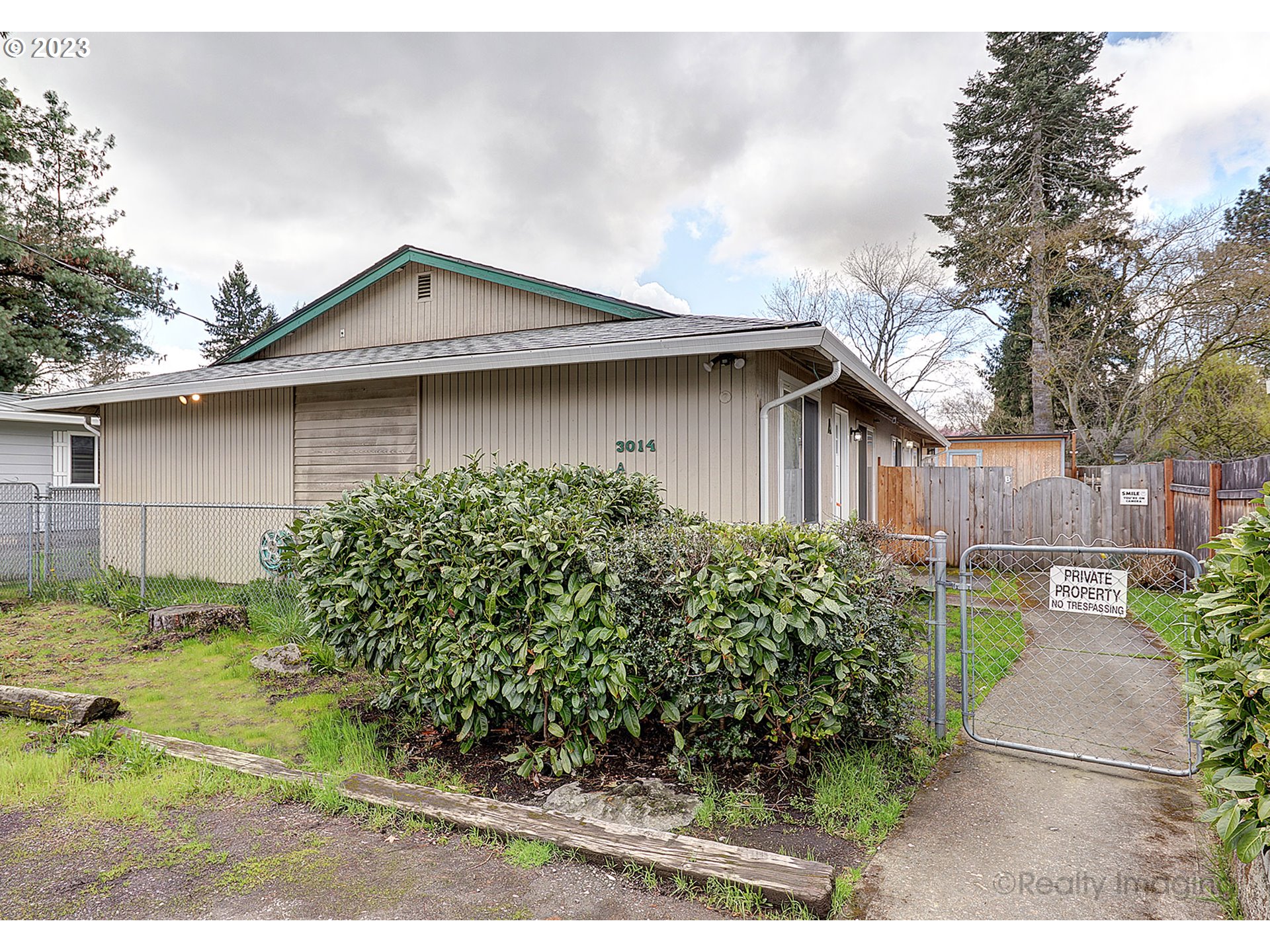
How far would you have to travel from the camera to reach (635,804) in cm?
276

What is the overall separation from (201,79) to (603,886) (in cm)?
1038

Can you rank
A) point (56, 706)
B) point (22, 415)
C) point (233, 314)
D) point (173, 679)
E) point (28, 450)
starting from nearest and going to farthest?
point (56, 706)
point (173, 679)
point (22, 415)
point (28, 450)
point (233, 314)

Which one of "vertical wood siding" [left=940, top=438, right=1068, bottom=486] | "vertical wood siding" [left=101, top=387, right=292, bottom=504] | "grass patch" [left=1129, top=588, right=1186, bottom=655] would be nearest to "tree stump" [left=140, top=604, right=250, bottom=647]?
"vertical wood siding" [left=101, top=387, right=292, bottom=504]

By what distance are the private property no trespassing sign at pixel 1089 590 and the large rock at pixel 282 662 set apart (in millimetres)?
4993

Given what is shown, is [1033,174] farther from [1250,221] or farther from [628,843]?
[628,843]

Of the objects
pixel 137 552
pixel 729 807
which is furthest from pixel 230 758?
pixel 137 552

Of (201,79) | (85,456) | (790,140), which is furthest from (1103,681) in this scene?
(85,456)

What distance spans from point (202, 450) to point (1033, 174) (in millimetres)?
21869

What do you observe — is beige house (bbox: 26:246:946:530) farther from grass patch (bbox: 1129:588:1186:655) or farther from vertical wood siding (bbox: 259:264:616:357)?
grass patch (bbox: 1129:588:1186:655)

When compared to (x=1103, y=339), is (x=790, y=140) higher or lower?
higher

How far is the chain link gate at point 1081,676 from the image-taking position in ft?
10.5

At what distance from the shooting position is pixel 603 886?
7.15 feet

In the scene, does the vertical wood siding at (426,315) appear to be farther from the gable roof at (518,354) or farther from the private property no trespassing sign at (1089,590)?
the private property no trespassing sign at (1089,590)

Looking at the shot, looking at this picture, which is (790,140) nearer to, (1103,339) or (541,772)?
(1103,339)
